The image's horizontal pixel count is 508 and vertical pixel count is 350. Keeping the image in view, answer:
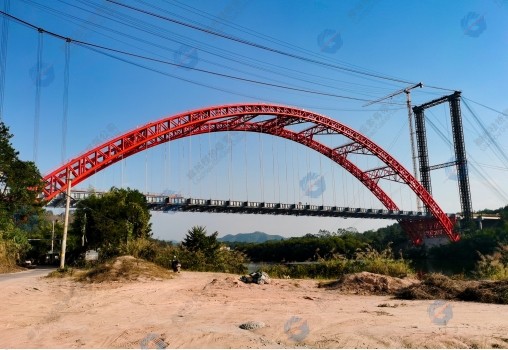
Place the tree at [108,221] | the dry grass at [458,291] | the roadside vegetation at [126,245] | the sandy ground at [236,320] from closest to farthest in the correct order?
the sandy ground at [236,320] → the dry grass at [458,291] → the roadside vegetation at [126,245] → the tree at [108,221]

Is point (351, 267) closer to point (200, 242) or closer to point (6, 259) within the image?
point (200, 242)

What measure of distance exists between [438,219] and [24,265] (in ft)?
191

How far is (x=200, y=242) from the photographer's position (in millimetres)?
24281

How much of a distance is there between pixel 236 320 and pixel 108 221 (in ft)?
81.8

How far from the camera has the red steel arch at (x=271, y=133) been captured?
3934 centimetres

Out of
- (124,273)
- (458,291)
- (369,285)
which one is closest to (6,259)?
(124,273)

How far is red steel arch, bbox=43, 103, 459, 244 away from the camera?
129 feet

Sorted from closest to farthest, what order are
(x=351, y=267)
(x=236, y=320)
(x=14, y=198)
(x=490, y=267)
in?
(x=236, y=320) → (x=490, y=267) → (x=351, y=267) → (x=14, y=198)

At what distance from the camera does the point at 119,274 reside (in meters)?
14.8

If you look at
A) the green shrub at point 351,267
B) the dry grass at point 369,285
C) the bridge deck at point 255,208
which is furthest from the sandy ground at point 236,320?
the bridge deck at point 255,208

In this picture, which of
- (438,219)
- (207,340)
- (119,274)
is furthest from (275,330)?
(438,219)

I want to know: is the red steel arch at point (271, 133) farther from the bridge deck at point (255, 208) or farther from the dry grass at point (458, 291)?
the dry grass at point (458, 291)

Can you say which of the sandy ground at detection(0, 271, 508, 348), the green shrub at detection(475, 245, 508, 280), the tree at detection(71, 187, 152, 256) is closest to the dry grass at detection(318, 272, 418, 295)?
the sandy ground at detection(0, 271, 508, 348)

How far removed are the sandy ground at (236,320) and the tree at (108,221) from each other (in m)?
17.9
